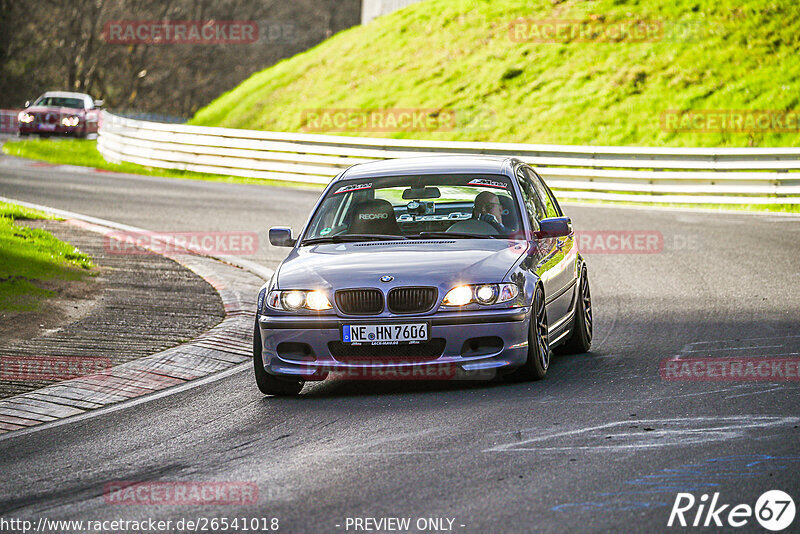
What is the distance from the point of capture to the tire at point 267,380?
847 cm

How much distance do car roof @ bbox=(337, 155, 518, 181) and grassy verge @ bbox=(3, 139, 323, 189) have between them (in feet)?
61.5

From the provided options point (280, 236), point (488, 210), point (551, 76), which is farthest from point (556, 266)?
point (551, 76)

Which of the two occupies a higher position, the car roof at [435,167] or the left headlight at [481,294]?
the car roof at [435,167]

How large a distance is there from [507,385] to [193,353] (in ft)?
9.49

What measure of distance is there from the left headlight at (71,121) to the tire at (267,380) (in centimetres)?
3449

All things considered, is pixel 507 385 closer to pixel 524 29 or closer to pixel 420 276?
pixel 420 276

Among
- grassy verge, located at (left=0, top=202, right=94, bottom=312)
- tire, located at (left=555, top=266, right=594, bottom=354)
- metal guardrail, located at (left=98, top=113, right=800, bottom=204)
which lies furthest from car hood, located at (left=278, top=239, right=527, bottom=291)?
metal guardrail, located at (left=98, top=113, right=800, bottom=204)

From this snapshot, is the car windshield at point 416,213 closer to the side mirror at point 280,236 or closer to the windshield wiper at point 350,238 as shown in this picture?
the windshield wiper at point 350,238

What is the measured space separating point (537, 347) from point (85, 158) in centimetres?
2845

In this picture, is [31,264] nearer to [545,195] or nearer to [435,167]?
[435,167]

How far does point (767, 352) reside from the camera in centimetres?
938

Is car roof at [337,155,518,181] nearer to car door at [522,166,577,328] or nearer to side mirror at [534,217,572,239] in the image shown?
car door at [522,166,577,328]

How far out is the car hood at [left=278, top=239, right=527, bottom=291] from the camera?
26.9 ft

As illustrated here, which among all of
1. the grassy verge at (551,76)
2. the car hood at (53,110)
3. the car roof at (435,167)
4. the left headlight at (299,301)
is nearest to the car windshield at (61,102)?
the car hood at (53,110)
